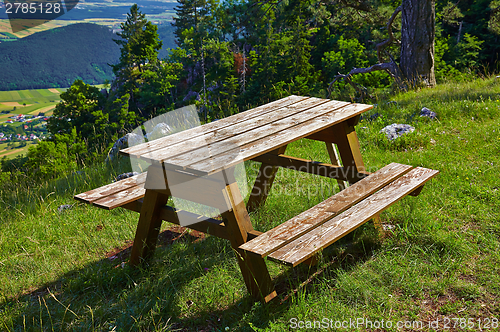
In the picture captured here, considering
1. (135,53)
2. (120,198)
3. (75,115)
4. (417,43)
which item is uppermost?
(135,53)

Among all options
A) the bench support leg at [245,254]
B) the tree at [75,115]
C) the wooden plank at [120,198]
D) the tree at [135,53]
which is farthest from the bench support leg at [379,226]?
the tree at [135,53]

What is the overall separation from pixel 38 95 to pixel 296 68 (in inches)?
2435

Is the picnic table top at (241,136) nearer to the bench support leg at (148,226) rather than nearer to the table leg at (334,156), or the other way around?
the bench support leg at (148,226)

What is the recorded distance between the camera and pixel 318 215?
6.37 ft

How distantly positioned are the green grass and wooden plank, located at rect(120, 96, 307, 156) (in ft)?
2.92

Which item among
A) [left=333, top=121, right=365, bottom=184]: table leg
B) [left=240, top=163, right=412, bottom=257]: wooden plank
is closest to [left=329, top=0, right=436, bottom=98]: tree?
[left=333, top=121, right=365, bottom=184]: table leg

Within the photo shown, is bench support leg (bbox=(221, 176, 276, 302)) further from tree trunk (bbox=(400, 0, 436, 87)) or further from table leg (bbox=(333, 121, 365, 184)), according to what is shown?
tree trunk (bbox=(400, 0, 436, 87))

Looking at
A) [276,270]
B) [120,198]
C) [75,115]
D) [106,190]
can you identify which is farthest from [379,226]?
[75,115]

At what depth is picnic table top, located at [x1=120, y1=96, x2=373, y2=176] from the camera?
1.77m

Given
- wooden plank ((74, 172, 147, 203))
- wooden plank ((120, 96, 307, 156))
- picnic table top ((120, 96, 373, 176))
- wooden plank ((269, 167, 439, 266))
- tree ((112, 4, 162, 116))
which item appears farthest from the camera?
tree ((112, 4, 162, 116))

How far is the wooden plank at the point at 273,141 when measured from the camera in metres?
1.67

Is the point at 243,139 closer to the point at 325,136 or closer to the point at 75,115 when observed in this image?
the point at 325,136

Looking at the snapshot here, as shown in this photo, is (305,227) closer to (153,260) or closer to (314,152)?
(153,260)

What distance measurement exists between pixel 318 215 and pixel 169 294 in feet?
3.53
